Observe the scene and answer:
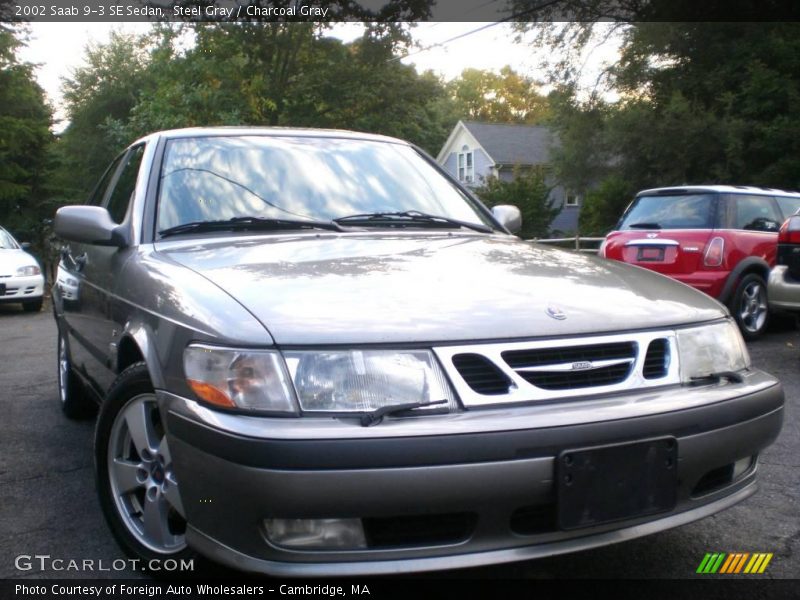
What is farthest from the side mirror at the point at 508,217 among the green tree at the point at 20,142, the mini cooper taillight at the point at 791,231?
the green tree at the point at 20,142

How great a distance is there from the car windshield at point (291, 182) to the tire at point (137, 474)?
0.81 metres

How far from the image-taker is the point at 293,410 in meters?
Result: 2.15

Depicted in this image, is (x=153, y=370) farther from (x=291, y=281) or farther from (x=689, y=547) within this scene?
(x=689, y=547)

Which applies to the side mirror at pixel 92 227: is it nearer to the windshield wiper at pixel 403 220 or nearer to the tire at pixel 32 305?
the windshield wiper at pixel 403 220

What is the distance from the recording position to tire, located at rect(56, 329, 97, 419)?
4.99 metres

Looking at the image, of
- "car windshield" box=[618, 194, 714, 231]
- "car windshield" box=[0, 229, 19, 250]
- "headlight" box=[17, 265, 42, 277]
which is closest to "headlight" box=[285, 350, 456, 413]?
"car windshield" box=[618, 194, 714, 231]

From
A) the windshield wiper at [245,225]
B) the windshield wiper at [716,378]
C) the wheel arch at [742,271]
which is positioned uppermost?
the windshield wiper at [245,225]

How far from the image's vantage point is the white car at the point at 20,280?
1326 centimetres

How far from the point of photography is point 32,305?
13812 millimetres

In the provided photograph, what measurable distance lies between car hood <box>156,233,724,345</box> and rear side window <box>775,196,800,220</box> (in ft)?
21.7

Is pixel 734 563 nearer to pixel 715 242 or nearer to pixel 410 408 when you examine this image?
pixel 410 408

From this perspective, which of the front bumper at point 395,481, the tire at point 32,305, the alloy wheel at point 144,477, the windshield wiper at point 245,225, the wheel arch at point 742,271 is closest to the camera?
the front bumper at point 395,481

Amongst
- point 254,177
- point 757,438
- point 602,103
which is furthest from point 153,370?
point 602,103

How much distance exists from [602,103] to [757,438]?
83.1 feet
